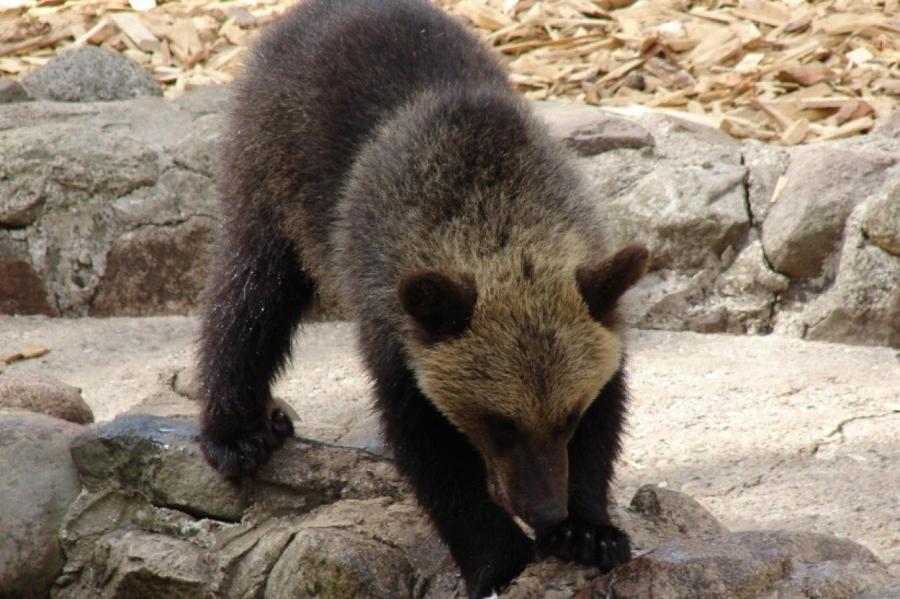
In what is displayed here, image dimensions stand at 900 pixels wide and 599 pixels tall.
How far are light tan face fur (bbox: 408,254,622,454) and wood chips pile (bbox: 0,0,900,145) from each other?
406 centimetres

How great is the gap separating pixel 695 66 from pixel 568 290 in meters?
4.95

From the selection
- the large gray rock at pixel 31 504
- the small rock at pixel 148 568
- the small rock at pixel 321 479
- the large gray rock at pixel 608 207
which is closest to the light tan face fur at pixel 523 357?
the small rock at pixel 321 479

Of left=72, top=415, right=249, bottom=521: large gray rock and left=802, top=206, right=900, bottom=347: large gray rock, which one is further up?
left=72, top=415, right=249, bottom=521: large gray rock

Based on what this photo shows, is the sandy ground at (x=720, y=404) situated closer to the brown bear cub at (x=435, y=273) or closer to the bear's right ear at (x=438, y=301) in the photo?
the brown bear cub at (x=435, y=273)

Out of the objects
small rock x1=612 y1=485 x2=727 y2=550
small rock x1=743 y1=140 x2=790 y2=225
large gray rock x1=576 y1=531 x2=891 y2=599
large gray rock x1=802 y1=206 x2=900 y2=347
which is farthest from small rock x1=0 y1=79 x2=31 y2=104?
large gray rock x1=576 y1=531 x2=891 y2=599

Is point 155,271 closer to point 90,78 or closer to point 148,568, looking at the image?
point 90,78

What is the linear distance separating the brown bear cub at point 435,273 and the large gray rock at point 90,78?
11.7ft

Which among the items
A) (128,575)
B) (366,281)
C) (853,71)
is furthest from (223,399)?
(853,71)

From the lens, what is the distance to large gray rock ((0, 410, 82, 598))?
495 cm

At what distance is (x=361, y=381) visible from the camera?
6727 mm

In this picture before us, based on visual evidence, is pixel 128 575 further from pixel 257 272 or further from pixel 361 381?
pixel 361 381

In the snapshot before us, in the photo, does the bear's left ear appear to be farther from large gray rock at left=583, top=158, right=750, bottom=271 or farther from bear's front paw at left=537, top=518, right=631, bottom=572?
large gray rock at left=583, top=158, right=750, bottom=271

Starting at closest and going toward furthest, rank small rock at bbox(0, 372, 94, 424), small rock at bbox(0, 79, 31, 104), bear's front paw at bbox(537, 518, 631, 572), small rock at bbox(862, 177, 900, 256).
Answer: bear's front paw at bbox(537, 518, 631, 572) < small rock at bbox(0, 372, 94, 424) < small rock at bbox(862, 177, 900, 256) < small rock at bbox(0, 79, 31, 104)

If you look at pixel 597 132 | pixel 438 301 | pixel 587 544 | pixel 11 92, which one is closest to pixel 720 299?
pixel 597 132
